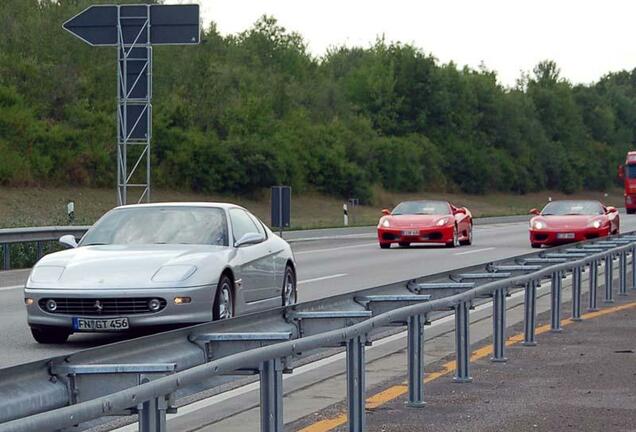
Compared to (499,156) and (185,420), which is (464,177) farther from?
(185,420)

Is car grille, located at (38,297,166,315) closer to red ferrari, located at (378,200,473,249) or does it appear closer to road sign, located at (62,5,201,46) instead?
road sign, located at (62,5,201,46)

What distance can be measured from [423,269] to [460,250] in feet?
25.3

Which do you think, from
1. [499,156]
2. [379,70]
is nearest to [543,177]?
[499,156]

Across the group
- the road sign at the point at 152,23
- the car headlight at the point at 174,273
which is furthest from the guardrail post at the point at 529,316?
the road sign at the point at 152,23

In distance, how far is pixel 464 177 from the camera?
10025cm

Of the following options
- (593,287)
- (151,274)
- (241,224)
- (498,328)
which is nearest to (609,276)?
(593,287)

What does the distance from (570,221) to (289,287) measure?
1758 centimetres

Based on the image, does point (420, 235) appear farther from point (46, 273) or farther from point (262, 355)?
point (262, 355)

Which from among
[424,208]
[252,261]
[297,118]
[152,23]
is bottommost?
[424,208]

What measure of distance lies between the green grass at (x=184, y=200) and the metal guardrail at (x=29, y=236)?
6437 millimetres

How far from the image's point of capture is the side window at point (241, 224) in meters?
14.0

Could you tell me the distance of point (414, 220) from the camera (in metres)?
33.0

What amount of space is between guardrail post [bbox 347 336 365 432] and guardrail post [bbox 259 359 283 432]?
1.15 metres

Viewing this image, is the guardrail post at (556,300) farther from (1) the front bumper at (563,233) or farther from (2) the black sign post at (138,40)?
(2) the black sign post at (138,40)
